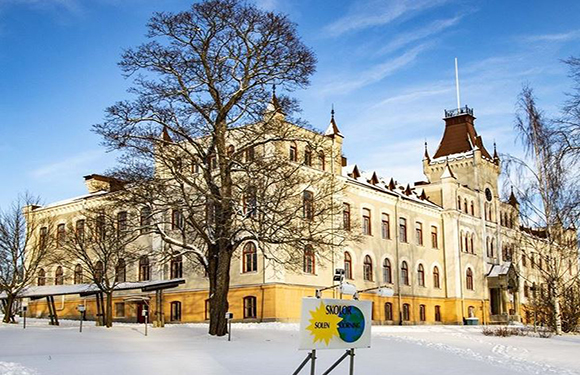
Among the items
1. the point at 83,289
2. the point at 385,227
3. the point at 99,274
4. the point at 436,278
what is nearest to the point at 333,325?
the point at 83,289

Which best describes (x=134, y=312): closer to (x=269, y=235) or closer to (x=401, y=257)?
(x=401, y=257)

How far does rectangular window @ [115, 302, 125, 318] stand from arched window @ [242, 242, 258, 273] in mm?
10681

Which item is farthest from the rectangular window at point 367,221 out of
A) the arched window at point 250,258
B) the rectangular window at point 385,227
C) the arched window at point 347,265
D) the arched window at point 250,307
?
the arched window at point 250,307

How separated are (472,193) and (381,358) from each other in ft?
130

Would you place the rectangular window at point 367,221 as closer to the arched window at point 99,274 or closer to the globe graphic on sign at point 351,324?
the arched window at point 99,274

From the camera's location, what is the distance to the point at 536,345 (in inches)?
979

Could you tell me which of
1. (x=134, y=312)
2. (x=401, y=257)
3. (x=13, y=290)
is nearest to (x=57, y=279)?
(x=134, y=312)

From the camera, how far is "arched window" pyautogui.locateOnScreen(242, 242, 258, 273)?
38.0 metres

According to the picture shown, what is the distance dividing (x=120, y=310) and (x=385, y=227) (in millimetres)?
18569

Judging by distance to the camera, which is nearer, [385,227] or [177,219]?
[177,219]

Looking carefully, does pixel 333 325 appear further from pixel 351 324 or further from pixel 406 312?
pixel 406 312

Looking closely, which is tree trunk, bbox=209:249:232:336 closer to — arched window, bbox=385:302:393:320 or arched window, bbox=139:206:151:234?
arched window, bbox=139:206:151:234

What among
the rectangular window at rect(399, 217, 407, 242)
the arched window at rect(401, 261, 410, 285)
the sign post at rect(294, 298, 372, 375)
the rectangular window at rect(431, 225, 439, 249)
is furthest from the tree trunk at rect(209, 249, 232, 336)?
the rectangular window at rect(431, 225, 439, 249)

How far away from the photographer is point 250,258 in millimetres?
38375
